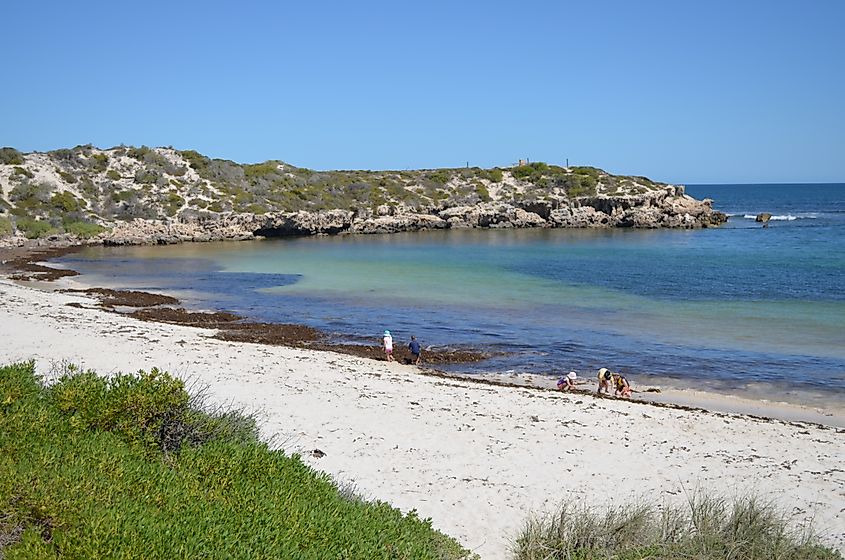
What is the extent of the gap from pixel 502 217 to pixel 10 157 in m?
46.8

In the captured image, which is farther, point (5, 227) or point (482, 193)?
point (482, 193)

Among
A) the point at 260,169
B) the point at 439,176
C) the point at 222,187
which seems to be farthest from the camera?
the point at 439,176

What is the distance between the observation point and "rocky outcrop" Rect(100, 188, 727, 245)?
63719 millimetres

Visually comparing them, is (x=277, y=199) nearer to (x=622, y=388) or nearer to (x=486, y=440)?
(x=622, y=388)

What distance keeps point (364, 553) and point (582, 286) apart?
1118 inches

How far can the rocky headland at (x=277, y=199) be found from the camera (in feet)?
195

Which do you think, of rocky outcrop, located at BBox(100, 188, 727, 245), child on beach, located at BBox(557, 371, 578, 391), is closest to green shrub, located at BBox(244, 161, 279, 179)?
rocky outcrop, located at BBox(100, 188, 727, 245)

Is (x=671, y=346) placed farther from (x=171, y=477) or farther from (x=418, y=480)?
(x=171, y=477)

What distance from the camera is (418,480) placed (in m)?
9.39

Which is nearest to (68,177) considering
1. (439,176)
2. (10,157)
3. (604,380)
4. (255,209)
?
(10,157)

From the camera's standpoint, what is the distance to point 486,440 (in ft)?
36.7

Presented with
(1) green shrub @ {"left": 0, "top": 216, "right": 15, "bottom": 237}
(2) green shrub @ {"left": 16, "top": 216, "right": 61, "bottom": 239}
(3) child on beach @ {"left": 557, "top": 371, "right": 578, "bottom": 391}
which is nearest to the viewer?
(3) child on beach @ {"left": 557, "top": 371, "right": 578, "bottom": 391}

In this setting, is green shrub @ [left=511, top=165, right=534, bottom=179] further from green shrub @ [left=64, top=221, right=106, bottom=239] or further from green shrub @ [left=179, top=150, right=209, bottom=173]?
green shrub @ [left=64, top=221, right=106, bottom=239]

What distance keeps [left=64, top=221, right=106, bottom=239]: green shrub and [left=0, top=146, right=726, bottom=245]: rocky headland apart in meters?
0.10
